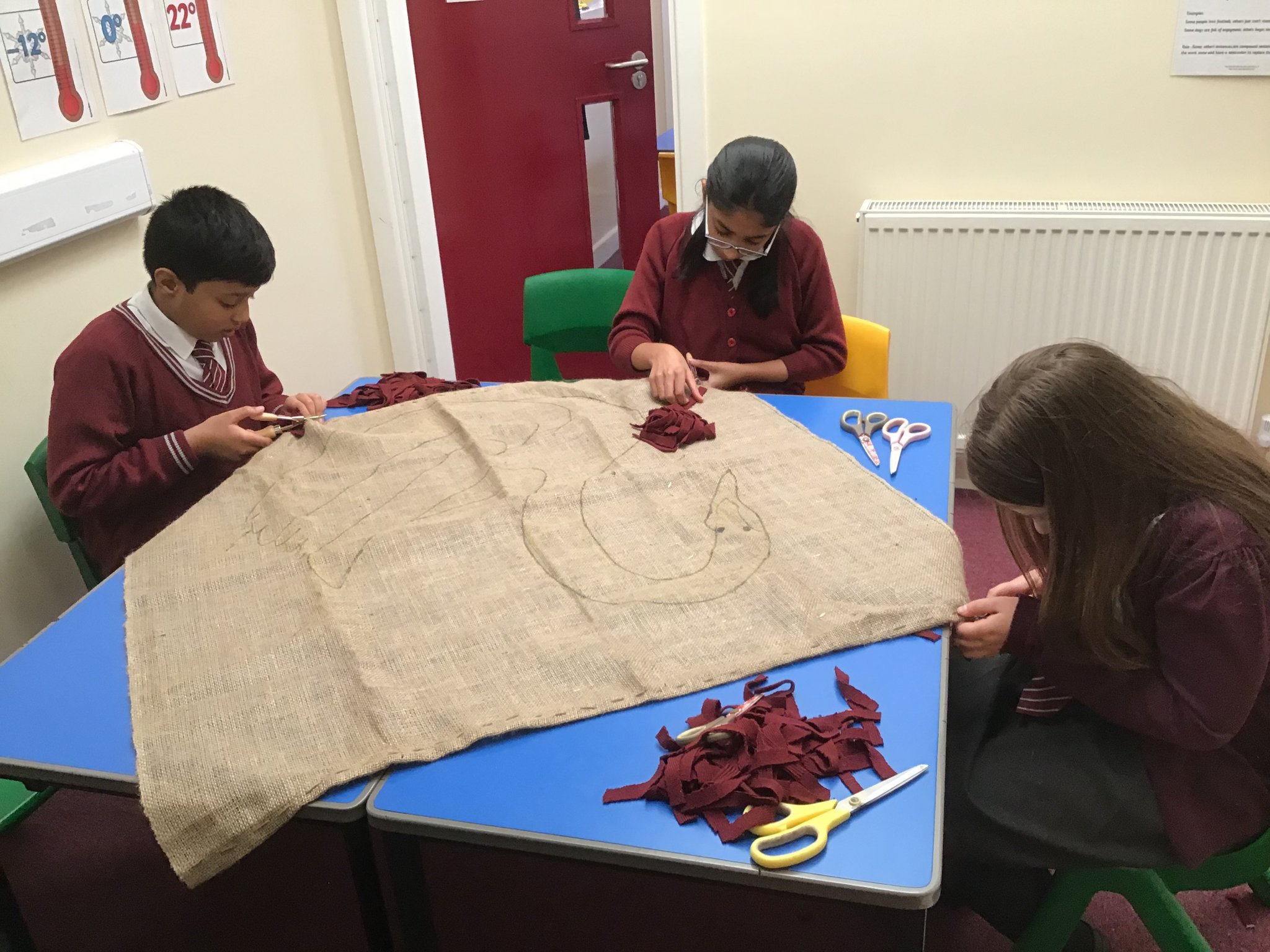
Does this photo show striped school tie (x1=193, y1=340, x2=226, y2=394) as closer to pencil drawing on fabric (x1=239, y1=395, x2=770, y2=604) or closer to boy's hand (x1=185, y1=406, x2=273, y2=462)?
boy's hand (x1=185, y1=406, x2=273, y2=462)

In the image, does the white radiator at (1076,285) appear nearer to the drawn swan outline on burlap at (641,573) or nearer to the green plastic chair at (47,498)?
the drawn swan outline on burlap at (641,573)

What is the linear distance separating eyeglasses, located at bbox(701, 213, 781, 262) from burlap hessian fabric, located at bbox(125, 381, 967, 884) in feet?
1.30

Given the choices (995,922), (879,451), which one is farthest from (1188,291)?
(995,922)

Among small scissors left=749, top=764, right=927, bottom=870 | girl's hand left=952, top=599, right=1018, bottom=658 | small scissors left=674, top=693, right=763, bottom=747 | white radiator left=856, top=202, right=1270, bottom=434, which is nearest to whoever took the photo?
small scissors left=749, top=764, right=927, bottom=870

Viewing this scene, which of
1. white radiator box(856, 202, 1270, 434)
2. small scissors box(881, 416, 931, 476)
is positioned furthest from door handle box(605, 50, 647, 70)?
small scissors box(881, 416, 931, 476)

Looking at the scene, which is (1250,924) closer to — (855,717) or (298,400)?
(855,717)

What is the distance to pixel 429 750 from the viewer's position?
3.26 ft

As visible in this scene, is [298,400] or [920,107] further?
[920,107]

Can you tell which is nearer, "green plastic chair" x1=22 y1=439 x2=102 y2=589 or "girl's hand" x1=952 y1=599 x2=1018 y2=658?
"girl's hand" x1=952 y1=599 x2=1018 y2=658

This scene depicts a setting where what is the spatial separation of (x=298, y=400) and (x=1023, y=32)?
1.83 m

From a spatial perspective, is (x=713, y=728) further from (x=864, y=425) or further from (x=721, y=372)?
(x=721, y=372)

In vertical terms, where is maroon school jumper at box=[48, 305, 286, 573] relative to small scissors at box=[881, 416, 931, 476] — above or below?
above

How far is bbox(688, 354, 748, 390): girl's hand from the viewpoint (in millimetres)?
1870

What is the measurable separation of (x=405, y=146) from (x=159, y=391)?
4.38 ft
